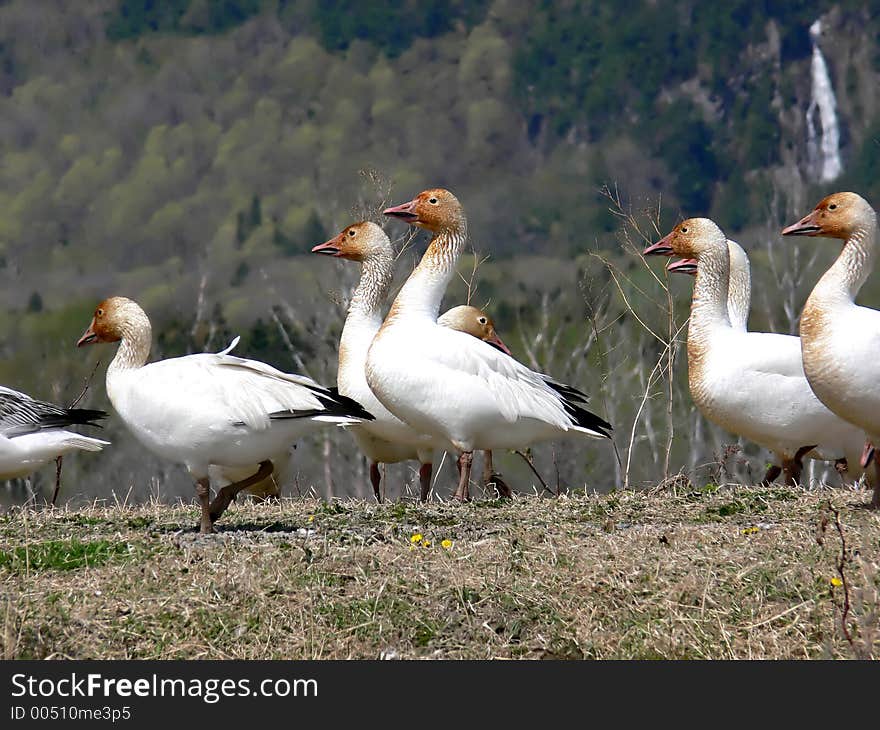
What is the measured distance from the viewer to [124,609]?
5.58m

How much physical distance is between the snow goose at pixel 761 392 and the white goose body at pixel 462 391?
80cm

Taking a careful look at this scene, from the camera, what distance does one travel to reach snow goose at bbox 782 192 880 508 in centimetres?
720

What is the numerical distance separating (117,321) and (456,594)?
141 inches

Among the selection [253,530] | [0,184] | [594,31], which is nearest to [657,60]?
[594,31]

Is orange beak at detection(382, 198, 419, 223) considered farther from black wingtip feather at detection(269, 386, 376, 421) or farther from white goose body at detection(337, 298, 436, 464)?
black wingtip feather at detection(269, 386, 376, 421)

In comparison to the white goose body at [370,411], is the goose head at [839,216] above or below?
above

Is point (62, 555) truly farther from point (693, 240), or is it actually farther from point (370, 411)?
point (693, 240)

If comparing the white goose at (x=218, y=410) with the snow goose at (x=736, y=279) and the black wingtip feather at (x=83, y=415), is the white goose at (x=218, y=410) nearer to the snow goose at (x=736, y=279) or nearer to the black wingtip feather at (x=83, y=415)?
the black wingtip feather at (x=83, y=415)

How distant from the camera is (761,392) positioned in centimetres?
876

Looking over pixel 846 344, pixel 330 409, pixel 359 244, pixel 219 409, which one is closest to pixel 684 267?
pixel 359 244

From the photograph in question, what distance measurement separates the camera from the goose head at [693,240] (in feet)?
32.8

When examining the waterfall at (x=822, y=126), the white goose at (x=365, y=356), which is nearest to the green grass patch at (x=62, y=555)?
the white goose at (x=365, y=356)

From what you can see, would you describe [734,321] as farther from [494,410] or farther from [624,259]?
[624,259]

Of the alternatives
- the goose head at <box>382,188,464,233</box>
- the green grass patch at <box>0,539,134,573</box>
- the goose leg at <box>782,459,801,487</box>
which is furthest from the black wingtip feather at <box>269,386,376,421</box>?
the goose leg at <box>782,459,801,487</box>
